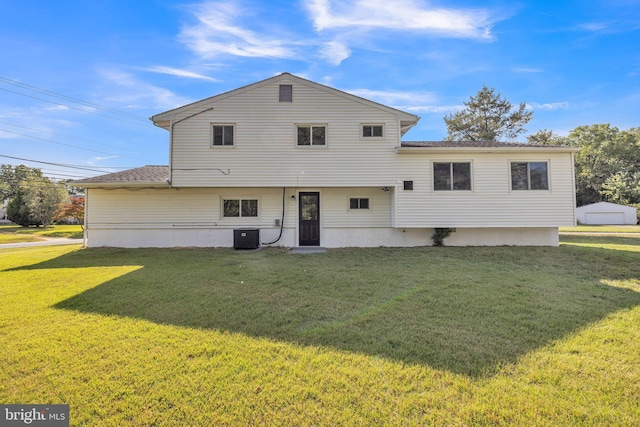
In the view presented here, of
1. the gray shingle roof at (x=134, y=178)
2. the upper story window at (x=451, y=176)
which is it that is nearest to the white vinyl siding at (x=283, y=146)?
the gray shingle roof at (x=134, y=178)

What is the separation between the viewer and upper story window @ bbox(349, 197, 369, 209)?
11.4 meters

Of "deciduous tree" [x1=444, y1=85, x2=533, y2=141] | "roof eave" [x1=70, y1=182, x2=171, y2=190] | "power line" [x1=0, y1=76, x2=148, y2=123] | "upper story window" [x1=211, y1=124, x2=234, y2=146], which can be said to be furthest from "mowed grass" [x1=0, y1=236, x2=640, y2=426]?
"deciduous tree" [x1=444, y1=85, x2=533, y2=141]

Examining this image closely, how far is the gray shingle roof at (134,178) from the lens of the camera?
1074 cm

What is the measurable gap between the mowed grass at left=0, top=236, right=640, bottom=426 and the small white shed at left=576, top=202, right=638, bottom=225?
3444cm

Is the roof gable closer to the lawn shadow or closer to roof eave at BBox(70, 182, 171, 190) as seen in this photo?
roof eave at BBox(70, 182, 171, 190)

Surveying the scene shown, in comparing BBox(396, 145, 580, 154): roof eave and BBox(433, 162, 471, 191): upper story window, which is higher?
BBox(396, 145, 580, 154): roof eave

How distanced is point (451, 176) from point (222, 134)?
9.30m

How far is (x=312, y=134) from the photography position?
36.2 feet

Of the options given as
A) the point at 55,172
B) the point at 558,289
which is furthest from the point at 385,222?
the point at 55,172

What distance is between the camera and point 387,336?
11.0ft

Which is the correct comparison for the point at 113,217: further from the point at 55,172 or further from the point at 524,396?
the point at 55,172

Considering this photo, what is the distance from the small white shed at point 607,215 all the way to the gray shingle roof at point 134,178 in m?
41.1

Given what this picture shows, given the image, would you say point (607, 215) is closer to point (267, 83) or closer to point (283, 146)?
point (283, 146)

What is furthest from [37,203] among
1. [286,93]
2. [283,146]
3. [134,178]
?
[286,93]
